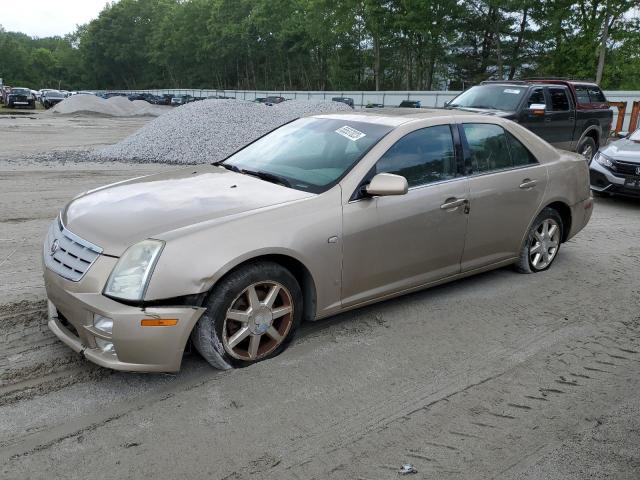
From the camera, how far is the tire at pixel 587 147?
41.7ft

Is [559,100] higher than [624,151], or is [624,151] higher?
[559,100]

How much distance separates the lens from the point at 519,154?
514 centimetres

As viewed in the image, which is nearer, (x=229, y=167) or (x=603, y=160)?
(x=229, y=167)

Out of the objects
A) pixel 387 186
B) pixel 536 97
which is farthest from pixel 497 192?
pixel 536 97

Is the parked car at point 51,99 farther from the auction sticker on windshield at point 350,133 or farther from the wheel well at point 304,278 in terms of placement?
the wheel well at point 304,278

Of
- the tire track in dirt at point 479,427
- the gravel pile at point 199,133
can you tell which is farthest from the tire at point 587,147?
the tire track in dirt at point 479,427

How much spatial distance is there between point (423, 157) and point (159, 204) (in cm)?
205

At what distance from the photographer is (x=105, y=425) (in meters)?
2.90

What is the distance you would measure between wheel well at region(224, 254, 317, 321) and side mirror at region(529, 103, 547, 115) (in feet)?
28.9

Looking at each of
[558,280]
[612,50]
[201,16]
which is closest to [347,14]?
[612,50]

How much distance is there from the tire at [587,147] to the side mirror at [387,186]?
33.9 feet

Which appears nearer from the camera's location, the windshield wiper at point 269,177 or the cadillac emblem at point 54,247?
the cadillac emblem at point 54,247

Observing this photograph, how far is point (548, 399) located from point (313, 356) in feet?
4.79

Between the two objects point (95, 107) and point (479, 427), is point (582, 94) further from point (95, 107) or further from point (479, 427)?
point (95, 107)
